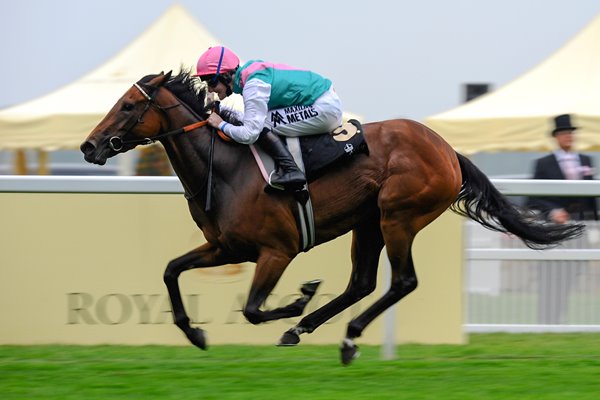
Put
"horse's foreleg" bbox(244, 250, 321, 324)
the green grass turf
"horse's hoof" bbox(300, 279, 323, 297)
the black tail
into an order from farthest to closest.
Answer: the black tail → "horse's hoof" bbox(300, 279, 323, 297) → "horse's foreleg" bbox(244, 250, 321, 324) → the green grass turf

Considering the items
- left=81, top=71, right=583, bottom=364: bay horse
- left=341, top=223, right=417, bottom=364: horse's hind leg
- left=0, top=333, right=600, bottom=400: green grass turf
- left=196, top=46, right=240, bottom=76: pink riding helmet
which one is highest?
left=196, top=46, right=240, bottom=76: pink riding helmet

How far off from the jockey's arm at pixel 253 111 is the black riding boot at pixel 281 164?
0.10 metres

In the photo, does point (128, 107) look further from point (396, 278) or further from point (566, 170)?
point (566, 170)

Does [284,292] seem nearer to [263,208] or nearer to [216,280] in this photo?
[216,280]

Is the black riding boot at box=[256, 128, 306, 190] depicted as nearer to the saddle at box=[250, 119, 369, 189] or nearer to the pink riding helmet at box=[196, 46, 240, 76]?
the saddle at box=[250, 119, 369, 189]

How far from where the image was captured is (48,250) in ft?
25.5

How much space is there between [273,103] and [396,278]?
122cm

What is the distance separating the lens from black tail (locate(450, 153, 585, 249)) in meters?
7.20

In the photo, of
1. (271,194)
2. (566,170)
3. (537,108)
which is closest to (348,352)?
(271,194)

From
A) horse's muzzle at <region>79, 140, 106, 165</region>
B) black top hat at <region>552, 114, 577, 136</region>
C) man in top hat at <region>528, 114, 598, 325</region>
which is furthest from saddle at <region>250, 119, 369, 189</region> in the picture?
black top hat at <region>552, 114, 577, 136</region>

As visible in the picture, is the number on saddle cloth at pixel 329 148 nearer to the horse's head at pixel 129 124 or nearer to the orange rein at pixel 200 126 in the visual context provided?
the orange rein at pixel 200 126

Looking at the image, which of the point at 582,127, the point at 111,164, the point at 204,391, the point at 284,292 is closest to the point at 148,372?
the point at 204,391

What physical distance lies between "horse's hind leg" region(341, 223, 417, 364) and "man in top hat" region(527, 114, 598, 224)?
1448 mm

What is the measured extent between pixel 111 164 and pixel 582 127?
5.85m
